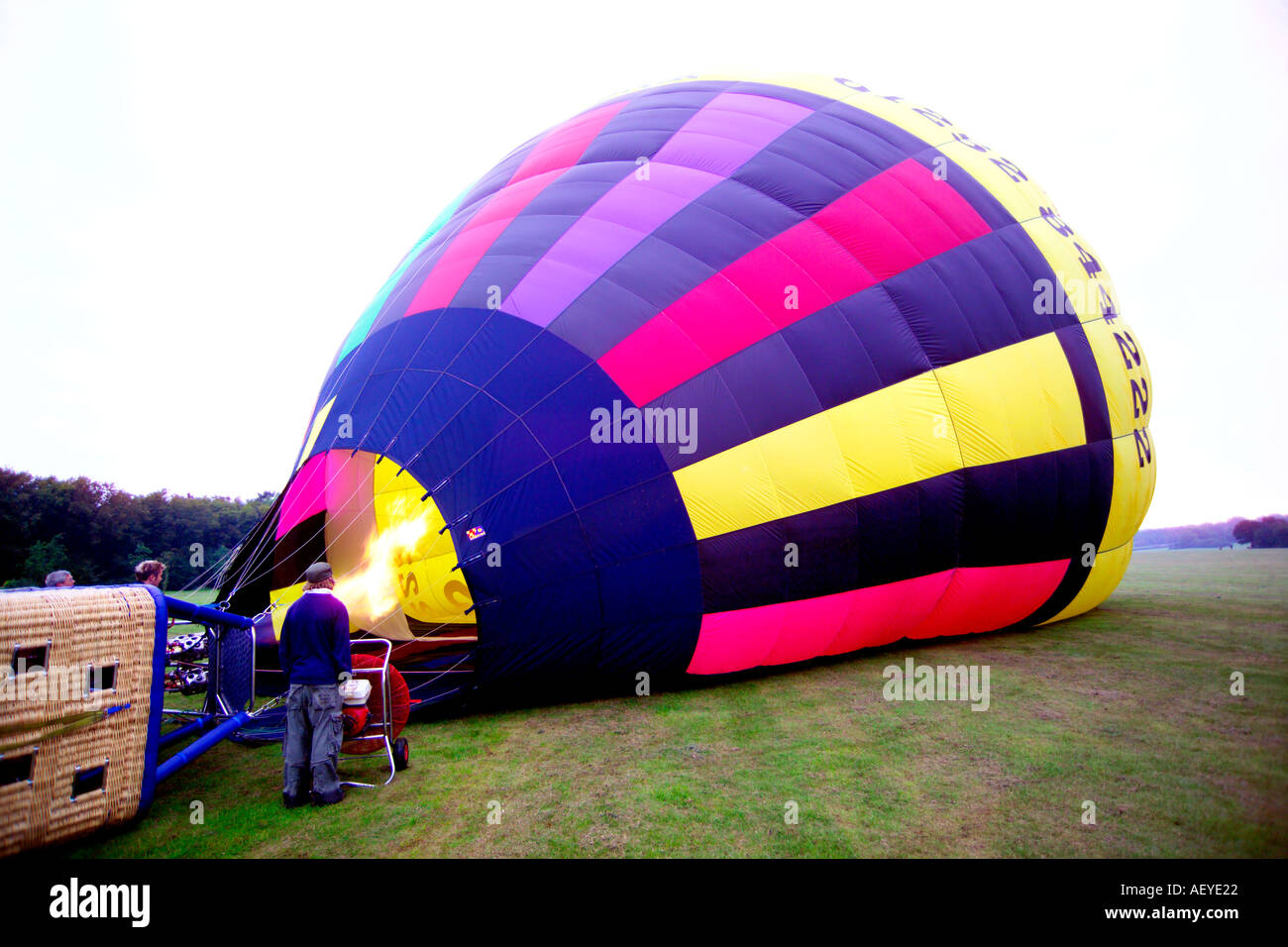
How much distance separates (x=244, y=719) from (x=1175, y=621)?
8336 millimetres

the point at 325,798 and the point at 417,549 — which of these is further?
the point at 417,549

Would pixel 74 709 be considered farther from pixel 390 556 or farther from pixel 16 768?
pixel 390 556

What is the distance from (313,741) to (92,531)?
31.2m

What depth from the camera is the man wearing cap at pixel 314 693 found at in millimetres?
3219

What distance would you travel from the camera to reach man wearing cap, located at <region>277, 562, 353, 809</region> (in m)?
3.22

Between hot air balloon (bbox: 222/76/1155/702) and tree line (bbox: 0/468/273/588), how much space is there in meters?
22.2

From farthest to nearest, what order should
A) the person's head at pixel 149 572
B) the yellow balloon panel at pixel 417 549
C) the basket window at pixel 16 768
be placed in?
the yellow balloon panel at pixel 417 549
the person's head at pixel 149 572
the basket window at pixel 16 768

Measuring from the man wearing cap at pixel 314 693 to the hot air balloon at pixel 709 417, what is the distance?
41.8 inches

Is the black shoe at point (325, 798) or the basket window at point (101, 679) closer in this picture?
the basket window at point (101, 679)

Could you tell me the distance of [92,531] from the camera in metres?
26.8

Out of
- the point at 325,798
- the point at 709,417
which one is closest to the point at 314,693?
the point at 325,798

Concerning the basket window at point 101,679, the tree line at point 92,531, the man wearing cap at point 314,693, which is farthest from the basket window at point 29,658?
the tree line at point 92,531

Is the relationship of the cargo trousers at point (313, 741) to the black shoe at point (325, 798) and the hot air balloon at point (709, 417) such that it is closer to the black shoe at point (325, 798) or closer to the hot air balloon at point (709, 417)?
the black shoe at point (325, 798)
